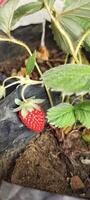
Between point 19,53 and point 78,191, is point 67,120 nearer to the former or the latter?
point 78,191

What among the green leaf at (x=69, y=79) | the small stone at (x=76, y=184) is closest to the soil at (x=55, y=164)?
the small stone at (x=76, y=184)

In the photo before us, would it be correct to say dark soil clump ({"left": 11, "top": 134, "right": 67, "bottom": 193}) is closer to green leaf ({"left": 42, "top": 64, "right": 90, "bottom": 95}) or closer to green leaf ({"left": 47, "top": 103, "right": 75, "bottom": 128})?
green leaf ({"left": 47, "top": 103, "right": 75, "bottom": 128})

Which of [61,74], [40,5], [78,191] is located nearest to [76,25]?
[40,5]

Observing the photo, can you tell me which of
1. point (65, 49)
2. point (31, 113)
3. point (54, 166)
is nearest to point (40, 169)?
point (54, 166)

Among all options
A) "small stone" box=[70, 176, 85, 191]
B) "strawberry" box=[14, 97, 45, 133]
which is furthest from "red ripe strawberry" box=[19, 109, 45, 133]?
"small stone" box=[70, 176, 85, 191]

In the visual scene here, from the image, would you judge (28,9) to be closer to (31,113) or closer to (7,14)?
(7,14)
